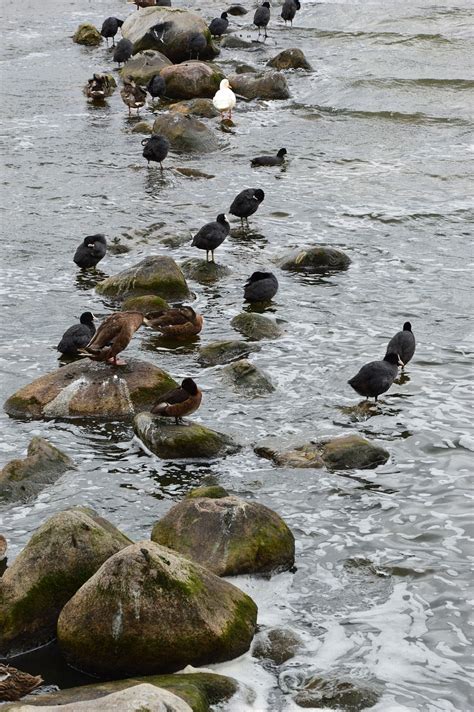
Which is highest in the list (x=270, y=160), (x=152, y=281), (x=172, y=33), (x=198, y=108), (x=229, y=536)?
(x=172, y=33)

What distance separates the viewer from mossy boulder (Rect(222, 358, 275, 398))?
478 inches

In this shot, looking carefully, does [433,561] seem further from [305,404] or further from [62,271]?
[62,271]

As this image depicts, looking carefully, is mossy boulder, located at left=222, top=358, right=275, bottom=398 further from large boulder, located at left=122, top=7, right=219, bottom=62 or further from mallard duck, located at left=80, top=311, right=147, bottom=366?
large boulder, located at left=122, top=7, right=219, bottom=62

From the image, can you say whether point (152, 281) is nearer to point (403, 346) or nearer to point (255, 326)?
Answer: point (255, 326)

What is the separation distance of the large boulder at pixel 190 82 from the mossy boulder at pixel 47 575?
1989cm

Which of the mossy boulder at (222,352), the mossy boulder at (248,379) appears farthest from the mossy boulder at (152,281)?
the mossy boulder at (248,379)

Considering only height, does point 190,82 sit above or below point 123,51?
below

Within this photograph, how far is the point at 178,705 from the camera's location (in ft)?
21.1

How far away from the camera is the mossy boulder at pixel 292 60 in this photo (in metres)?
29.2

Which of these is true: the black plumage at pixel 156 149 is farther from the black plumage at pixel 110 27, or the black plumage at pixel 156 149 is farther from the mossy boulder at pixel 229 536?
the mossy boulder at pixel 229 536

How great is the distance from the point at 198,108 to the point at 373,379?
48.5ft

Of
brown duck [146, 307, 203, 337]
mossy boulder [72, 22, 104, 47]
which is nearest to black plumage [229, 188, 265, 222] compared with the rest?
brown duck [146, 307, 203, 337]

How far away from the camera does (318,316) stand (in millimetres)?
14531

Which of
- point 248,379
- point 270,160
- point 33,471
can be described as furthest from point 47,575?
point 270,160
